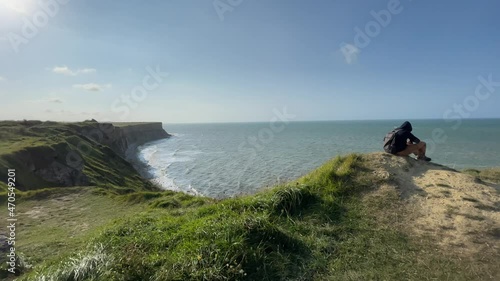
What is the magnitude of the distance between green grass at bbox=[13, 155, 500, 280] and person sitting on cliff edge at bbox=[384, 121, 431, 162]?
290 cm

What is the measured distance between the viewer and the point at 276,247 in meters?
6.15

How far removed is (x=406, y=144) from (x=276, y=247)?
7554mm

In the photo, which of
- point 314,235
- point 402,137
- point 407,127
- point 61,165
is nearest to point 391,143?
point 402,137

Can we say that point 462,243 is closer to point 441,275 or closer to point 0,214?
point 441,275

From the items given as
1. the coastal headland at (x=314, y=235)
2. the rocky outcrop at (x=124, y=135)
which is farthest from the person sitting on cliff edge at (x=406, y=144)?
the rocky outcrop at (x=124, y=135)

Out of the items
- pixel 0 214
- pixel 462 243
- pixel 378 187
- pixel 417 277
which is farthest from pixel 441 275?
pixel 0 214

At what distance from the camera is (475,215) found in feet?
24.6

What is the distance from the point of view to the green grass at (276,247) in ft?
17.7

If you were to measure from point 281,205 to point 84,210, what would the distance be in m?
10.7

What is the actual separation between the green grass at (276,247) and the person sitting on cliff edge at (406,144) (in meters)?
2.90

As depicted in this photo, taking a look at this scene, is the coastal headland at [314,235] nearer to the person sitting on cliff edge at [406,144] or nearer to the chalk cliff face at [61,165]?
the person sitting on cliff edge at [406,144]

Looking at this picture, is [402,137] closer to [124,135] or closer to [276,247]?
[276,247]

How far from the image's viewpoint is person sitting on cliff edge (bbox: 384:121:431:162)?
34.8 ft

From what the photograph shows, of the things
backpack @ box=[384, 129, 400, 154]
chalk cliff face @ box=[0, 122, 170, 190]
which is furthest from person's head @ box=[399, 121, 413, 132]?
chalk cliff face @ box=[0, 122, 170, 190]
